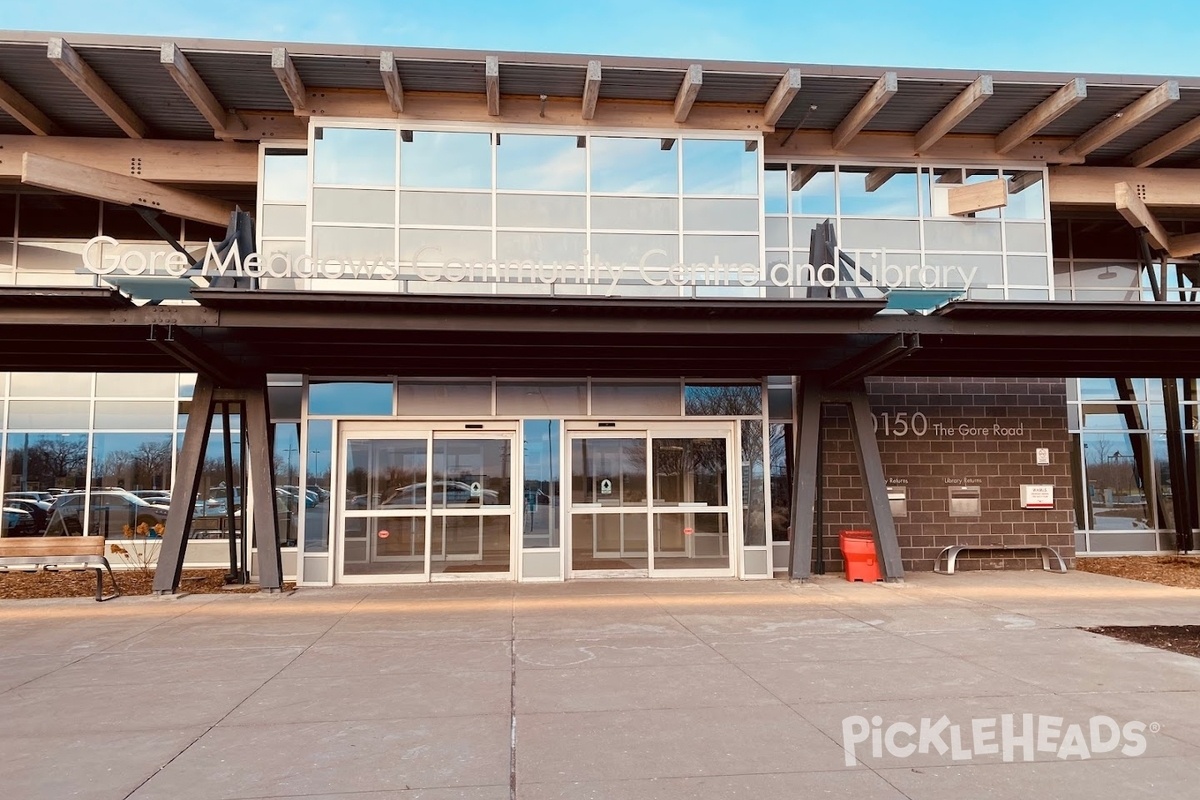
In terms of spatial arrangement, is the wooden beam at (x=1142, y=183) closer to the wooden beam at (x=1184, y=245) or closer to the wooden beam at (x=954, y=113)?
the wooden beam at (x=1184, y=245)

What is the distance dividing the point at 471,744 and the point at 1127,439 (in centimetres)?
1706

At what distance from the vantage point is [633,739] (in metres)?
5.41

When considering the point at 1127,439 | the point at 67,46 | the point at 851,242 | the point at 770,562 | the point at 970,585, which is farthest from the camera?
the point at 1127,439

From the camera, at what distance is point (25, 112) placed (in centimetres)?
1356

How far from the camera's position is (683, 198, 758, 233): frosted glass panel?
45.5ft

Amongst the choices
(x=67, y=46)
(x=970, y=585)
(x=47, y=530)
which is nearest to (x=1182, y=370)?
(x=970, y=585)

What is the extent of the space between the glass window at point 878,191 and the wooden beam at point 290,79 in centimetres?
899

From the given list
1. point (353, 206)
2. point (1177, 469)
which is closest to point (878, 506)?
point (1177, 469)

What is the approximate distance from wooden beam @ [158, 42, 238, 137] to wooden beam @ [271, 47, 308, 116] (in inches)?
43.6

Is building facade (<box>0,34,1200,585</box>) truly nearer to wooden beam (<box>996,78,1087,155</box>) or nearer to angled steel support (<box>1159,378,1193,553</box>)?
wooden beam (<box>996,78,1087,155</box>)

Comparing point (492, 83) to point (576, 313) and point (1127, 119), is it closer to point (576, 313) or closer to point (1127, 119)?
point (576, 313)

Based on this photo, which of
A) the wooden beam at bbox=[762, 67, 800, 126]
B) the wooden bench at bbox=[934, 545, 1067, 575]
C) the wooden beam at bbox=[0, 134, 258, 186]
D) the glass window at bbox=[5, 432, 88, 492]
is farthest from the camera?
the glass window at bbox=[5, 432, 88, 492]

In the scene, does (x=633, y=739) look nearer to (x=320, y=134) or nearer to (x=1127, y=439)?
(x=320, y=134)

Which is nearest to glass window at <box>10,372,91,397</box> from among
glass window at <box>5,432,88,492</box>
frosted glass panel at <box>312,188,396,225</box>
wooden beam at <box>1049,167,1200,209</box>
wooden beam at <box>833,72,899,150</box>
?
glass window at <box>5,432,88,492</box>
